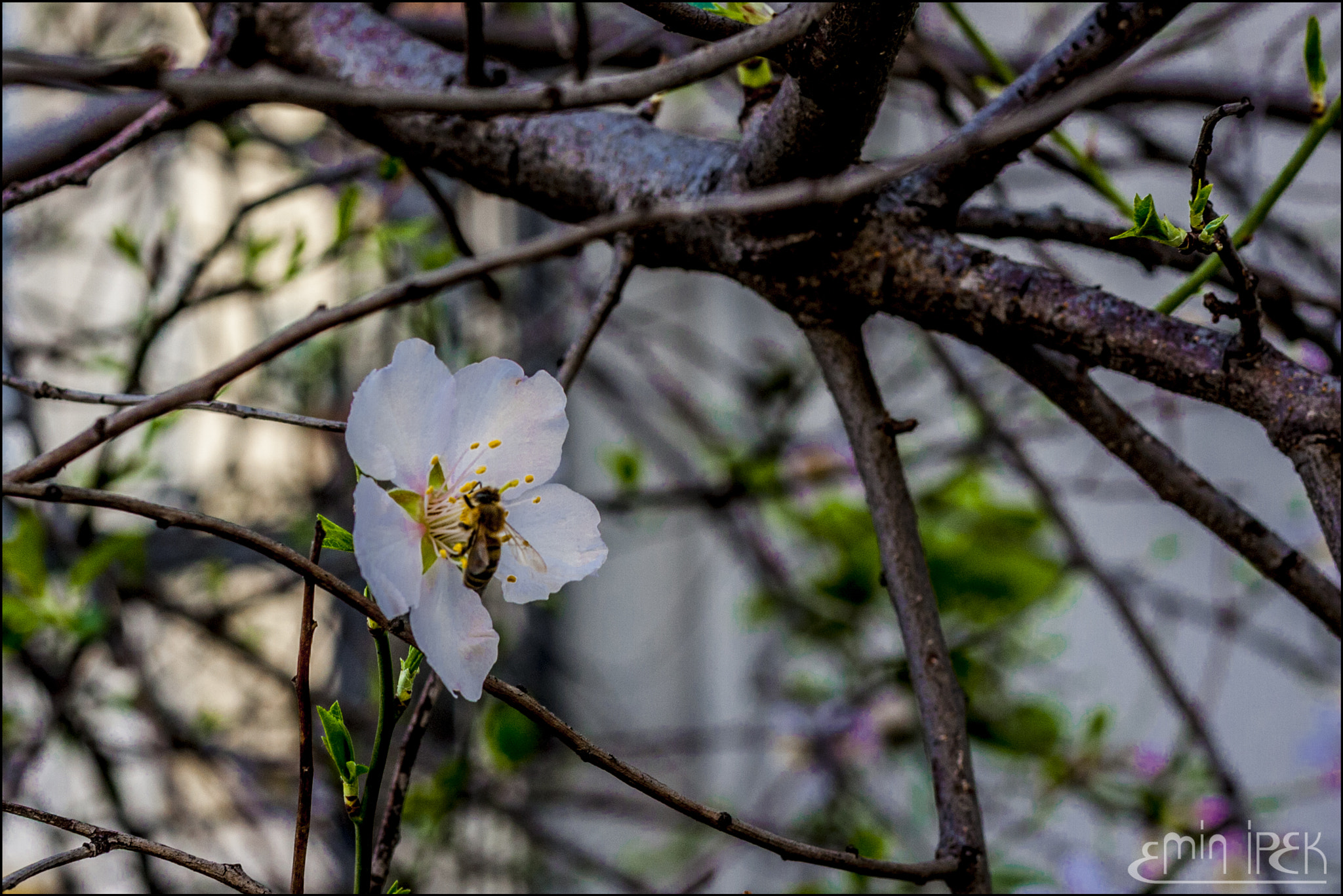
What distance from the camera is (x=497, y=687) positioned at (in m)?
0.28

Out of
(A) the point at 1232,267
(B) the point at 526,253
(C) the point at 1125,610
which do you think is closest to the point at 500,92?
(B) the point at 526,253

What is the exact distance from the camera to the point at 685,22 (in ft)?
1.05

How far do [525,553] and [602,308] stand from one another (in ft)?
0.48

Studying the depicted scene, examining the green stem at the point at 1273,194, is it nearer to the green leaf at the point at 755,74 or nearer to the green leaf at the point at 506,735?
the green leaf at the point at 755,74

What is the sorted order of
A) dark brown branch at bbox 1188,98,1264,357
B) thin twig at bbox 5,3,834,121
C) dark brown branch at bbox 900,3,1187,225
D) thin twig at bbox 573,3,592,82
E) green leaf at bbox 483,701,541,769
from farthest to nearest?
green leaf at bbox 483,701,541,769
thin twig at bbox 573,3,592,82
dark brown branch at bbox 900,3,1187,225
dark brown branch at bbox 1188,98,1264,357
thin twig at bbox 5,3,834,121

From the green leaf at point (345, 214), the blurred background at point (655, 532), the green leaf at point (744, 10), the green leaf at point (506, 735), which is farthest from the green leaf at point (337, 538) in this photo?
the green leaf at point (506, 735)

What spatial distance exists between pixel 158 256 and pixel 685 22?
683mm

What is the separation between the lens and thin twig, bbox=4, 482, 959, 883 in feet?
0.87

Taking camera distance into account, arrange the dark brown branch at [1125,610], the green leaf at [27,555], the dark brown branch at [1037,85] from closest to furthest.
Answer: the dark brown branch at [1037,85]
the dark brown branch at [1125,610]
the green leaf at [27,555]

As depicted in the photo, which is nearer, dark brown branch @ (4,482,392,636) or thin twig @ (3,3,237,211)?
dark brown branch @ (4,482,392,636)

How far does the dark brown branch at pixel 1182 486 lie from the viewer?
1.44 ft

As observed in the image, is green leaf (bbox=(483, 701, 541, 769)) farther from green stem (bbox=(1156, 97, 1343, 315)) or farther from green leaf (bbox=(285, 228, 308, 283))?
green stem (bbox=(1156, 97, 1343, 315))

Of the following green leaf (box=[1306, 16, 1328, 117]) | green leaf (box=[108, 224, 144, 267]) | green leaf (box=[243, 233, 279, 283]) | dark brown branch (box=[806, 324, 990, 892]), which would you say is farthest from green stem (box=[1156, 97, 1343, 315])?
green leaf (box=[108, 224, 144, 267])

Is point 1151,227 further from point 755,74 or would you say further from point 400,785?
point 400,785
